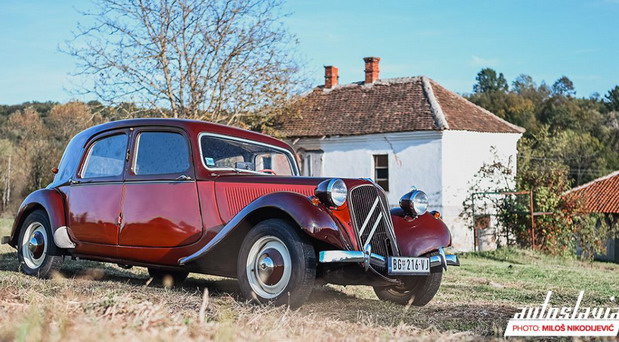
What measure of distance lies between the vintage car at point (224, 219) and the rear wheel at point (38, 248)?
1 centimetres

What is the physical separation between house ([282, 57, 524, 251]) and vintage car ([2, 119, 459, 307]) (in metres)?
20.9

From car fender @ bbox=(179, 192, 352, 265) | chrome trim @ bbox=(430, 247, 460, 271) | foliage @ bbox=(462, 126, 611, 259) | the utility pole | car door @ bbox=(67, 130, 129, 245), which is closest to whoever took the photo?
car fender @ bbox=(179, 192, 352, 265)

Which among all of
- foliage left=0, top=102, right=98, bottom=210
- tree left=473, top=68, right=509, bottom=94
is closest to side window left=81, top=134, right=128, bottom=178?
foliage left=0, top=102, right=98, bottom=210

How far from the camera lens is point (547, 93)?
87438 mm

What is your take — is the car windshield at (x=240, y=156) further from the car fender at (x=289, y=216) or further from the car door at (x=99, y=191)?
the car door at (x=99, y=191)

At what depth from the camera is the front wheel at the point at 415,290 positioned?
679 cm

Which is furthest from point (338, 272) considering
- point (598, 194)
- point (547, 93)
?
point (547, 93)

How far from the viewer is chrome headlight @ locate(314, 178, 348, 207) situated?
6.03m

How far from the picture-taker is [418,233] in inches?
265

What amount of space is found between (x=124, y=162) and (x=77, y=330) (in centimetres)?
406

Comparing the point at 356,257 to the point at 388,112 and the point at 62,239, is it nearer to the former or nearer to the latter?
the point at 62,239

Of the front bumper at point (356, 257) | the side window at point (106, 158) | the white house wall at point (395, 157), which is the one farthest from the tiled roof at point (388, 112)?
the front bumper at point (356, 257)

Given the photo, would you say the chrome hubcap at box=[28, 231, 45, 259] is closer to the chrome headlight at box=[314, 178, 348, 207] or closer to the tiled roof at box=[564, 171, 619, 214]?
the chrome headlight at box=[314, 178, 348, 207]

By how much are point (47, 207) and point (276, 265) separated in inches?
135
